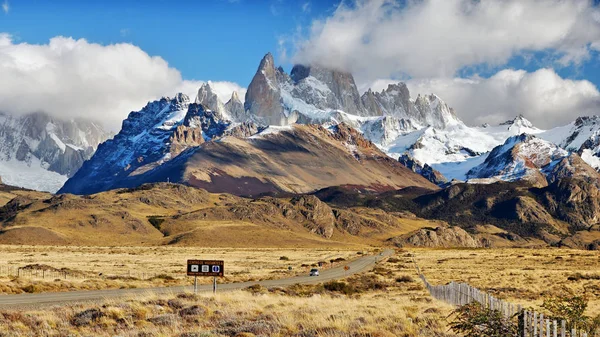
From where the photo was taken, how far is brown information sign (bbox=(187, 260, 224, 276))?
42.3 meters

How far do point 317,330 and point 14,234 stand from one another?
188771mm

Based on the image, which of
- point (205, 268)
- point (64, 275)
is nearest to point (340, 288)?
point (205, 268)

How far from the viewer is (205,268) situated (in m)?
42.5

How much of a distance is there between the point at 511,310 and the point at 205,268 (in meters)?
21.3

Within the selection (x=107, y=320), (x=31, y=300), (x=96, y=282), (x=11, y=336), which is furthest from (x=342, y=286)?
(x=11, y=336)

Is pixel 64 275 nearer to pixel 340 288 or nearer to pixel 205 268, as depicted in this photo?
pixel 340 288

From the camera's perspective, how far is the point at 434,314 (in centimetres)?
3161

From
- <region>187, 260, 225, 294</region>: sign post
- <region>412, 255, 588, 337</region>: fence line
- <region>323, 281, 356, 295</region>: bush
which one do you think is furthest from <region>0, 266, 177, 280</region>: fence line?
<region>412, 255, 588, 337</region>: fence line

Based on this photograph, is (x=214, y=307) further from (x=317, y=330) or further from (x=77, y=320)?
(x=317, y=330)

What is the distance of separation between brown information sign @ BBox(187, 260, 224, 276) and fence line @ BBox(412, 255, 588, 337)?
506 inches

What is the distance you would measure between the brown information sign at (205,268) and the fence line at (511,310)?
12.9 meters

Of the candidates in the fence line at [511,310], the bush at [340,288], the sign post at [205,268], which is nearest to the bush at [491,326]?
the fence line at [511,310]

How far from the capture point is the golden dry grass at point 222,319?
25.0 m

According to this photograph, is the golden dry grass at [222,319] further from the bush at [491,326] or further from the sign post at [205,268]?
the sign post at [205,268]
